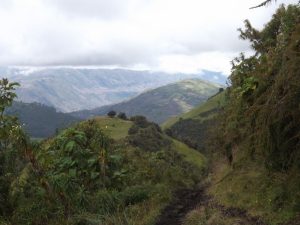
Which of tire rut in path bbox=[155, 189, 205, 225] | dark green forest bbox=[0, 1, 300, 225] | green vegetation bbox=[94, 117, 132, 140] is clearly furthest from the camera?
green vegetation bbox=[94, 117, 132, 140]

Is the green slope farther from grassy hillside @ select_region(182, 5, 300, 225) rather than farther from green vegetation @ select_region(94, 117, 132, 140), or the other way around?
grassy hillside @ select_region(182, 5, 300, 225)

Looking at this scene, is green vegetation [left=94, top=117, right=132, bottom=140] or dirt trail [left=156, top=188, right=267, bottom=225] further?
green vegetation [left=94, top=117, right=132, bottom=140]

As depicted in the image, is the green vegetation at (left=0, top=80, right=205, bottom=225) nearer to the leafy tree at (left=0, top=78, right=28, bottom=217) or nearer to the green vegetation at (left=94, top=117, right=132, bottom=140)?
the leafy tree at (left=0, top=78, right=28, bottom=217)

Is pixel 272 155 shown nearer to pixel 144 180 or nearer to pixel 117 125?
pixel 144 180

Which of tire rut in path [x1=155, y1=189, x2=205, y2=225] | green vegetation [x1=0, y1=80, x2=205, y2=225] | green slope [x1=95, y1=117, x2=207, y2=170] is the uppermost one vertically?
green vegetation [x1=0, y1=80, x2=205, y2=225]

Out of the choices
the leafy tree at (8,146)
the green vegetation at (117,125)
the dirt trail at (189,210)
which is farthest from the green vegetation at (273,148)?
the green vegetation at (117,125)

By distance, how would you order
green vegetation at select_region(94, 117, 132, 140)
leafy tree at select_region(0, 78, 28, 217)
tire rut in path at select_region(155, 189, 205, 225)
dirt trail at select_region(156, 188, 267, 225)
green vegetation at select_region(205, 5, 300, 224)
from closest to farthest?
leafy tree at select_region(0, 78, 28, 217) → green vegetation at select_region(205, 5, 300, 224) → dirt trail at select_region(156, 188, 267, 225) → tire rut in path at select_region(155, 189, 205, 225) → green vegetation at select_region(94, 117, 132, 140)

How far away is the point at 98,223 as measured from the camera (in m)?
13.4

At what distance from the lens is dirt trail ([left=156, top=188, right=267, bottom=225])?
1609cm

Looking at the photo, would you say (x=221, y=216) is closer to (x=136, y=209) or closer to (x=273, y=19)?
(x=136, y=209)

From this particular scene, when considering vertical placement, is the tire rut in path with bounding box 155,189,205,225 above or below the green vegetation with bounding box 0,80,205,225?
below

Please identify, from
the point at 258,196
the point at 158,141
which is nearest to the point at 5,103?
the point at 258,196

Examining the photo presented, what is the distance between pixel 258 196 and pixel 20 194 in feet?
30.4

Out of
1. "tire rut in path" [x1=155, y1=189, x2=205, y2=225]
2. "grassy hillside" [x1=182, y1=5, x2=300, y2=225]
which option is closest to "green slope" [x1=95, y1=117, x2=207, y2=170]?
"tire rut in path" [x1=155, y1=189, x2=205, y2=225]
